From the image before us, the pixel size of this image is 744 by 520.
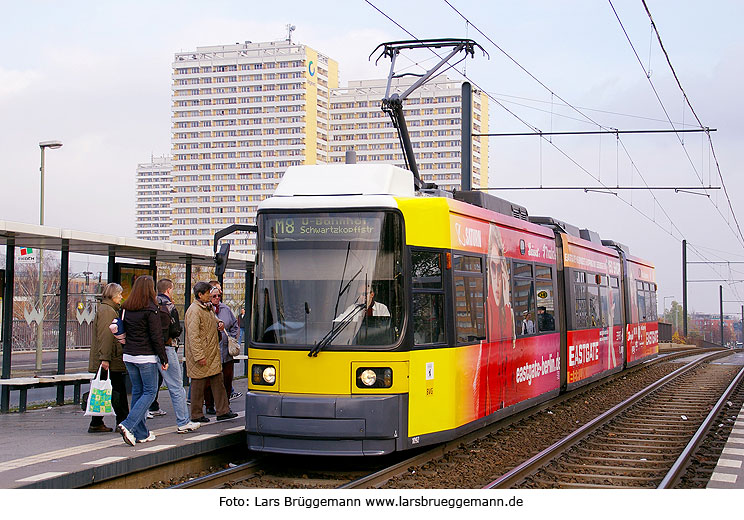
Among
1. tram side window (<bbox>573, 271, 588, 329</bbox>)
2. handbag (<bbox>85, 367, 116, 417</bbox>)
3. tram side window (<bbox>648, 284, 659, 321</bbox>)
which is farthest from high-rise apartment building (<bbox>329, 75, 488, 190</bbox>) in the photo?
handbag (<bbox>85, 367, 116, 417</bbox>)

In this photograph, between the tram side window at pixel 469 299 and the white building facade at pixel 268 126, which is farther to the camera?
the white building facade at pixel 268 126

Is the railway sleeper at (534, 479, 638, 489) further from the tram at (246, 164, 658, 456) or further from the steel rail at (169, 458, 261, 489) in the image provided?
the steel rail at (169, 458, 261, 489)

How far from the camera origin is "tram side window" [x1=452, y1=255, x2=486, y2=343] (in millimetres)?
10594

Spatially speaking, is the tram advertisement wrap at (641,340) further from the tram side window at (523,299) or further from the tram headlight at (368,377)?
the tram headlight at (368,377)

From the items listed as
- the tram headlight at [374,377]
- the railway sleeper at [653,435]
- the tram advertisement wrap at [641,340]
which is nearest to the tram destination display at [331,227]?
the tram headlight at [374,377]

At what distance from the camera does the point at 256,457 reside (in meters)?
10.5

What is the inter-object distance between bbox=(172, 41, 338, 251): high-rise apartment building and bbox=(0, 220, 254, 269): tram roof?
139688 millimetres

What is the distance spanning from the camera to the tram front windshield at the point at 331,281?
31.1 feet

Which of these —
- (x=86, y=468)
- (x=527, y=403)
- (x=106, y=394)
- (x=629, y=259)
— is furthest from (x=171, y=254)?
(x=629, y=259)

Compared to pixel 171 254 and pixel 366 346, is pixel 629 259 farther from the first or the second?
pixel 366 346

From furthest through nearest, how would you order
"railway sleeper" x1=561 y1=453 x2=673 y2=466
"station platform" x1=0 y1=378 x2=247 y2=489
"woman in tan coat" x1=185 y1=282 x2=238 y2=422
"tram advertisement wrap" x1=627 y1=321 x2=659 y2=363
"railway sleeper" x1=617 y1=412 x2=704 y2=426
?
"tram advertisement wrap" x1=627 y1=321 x2=659 y2=363, "railway sleeper" x1=617 y1=412 x2=704 y2=426, "woman in tan coat" x1=185 y1=282 x2=238 y2=422, "railway sleeper" x1=561 y1=453 x2=673 y2=466, "station platform" x1=0 y1=378 x2=247 y2=489

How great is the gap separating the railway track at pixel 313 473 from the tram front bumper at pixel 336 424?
28cm

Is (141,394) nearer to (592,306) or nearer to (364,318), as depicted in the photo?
(364,318)
